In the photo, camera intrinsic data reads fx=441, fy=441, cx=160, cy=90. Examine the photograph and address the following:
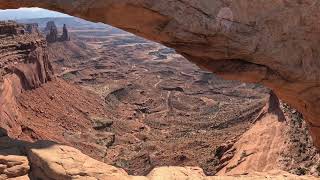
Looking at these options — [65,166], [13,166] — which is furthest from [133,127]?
[65,166]

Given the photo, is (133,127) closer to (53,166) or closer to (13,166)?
(13,166)

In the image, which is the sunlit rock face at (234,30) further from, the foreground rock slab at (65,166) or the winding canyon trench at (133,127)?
the foreground rock slab at (65,166)

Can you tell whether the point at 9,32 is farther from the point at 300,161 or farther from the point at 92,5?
the point at 92,5

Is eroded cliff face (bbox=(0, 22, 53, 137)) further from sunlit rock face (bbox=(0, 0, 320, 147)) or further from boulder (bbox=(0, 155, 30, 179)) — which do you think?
sunlit rock face (bbox=(0, 0, 320, 147))

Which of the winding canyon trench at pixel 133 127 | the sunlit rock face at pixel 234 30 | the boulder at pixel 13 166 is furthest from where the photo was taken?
the winding canyon trench at pixel 133 127

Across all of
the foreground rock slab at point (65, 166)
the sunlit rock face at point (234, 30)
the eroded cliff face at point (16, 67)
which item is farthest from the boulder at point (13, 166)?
the eroded cliff face at point (16, 67)
